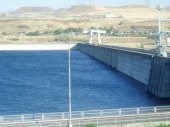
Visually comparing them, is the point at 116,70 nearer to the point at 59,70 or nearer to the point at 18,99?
the point at 59,70

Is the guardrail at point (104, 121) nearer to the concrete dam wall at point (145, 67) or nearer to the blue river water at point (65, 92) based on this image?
the blue river water at point (65, 92)

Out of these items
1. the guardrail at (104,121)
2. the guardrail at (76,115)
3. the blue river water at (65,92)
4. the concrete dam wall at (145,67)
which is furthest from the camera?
the concrete dam wall at (145,67)

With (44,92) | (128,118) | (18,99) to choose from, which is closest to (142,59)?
(44,92)

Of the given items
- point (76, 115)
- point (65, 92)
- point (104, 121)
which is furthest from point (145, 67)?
Result: point (104, 121)

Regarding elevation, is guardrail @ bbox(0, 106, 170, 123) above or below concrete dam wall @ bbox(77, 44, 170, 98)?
above

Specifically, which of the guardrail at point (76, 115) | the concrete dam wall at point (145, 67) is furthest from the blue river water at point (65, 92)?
the guardrail at point (76, 115)

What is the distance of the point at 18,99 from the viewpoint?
64.9 meters

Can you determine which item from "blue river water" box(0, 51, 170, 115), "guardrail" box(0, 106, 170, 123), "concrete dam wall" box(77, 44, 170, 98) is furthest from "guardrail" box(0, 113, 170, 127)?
"concrete dam wall" box(77, 44, 170, 98)

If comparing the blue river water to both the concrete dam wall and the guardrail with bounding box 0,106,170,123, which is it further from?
the guardrail with bounding box 0,106,170,123

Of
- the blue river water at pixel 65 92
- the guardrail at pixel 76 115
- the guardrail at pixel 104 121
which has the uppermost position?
the guardrail at pixel 104 121

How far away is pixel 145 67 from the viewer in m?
79.7

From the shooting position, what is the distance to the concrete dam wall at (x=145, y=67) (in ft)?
216

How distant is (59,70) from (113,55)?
44.9ft

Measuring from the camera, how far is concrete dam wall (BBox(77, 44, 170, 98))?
65688 mm
